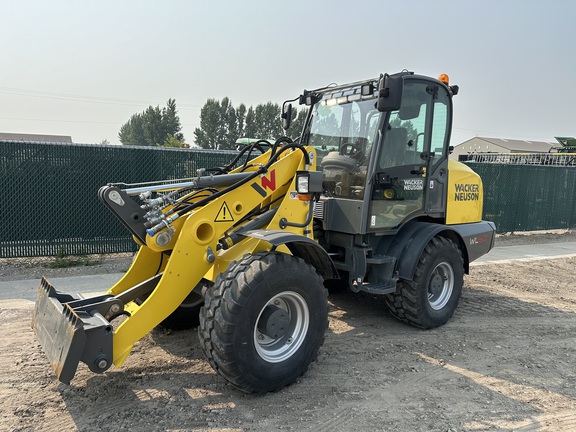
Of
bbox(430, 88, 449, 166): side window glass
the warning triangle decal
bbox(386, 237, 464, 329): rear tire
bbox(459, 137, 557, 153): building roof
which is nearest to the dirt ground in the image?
bbox(386, 237, 464, 329): rear tire

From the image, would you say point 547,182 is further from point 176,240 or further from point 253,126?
point 253,126

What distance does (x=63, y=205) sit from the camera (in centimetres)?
761

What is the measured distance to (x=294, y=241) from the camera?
365 cm

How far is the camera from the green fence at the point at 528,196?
1195 cm

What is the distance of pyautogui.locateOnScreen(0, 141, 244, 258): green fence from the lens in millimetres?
7363

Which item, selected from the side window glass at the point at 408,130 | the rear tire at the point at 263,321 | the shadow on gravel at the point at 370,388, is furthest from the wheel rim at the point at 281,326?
the side window glass at the point at 408,130

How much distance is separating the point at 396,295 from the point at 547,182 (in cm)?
1034

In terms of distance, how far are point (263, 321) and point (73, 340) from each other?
133cm

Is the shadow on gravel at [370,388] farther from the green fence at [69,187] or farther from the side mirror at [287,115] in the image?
the green fence at [69,187]

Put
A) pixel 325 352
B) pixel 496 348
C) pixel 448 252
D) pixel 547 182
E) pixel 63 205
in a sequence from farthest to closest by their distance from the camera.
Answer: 1. pixel 547 182
2. pixel 63 205
3. pixel 448 252
4. pixel 496 348
5. pixel 325 352

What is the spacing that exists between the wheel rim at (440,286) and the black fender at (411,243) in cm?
41

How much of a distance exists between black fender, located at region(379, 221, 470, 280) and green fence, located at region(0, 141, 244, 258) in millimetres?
4961

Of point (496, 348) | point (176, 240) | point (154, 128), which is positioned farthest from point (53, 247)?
point (154, 128)

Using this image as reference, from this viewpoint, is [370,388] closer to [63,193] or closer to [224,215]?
[224,215]
